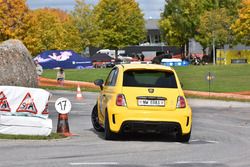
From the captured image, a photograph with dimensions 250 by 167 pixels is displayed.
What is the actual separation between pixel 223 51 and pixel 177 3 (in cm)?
1664

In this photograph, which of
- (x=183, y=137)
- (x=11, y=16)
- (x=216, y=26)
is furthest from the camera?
(x=216, y=26)

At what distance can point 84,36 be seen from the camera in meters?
103

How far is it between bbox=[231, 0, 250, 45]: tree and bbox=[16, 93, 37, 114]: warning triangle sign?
65610 millimetres

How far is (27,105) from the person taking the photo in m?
14.1

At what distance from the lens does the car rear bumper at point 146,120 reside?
43.7ft

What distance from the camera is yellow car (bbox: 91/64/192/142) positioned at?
13375 millimetres

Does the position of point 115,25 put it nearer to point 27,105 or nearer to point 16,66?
point 16,66

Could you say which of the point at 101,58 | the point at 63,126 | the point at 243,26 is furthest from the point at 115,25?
the point at 63,126

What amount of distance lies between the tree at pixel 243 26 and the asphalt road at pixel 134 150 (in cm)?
6110

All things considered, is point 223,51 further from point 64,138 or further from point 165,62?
point 64,138

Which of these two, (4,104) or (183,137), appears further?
(4,104)

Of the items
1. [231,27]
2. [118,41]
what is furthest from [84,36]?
[231,27]

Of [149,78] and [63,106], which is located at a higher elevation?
[149,78]

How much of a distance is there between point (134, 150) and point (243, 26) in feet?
222
